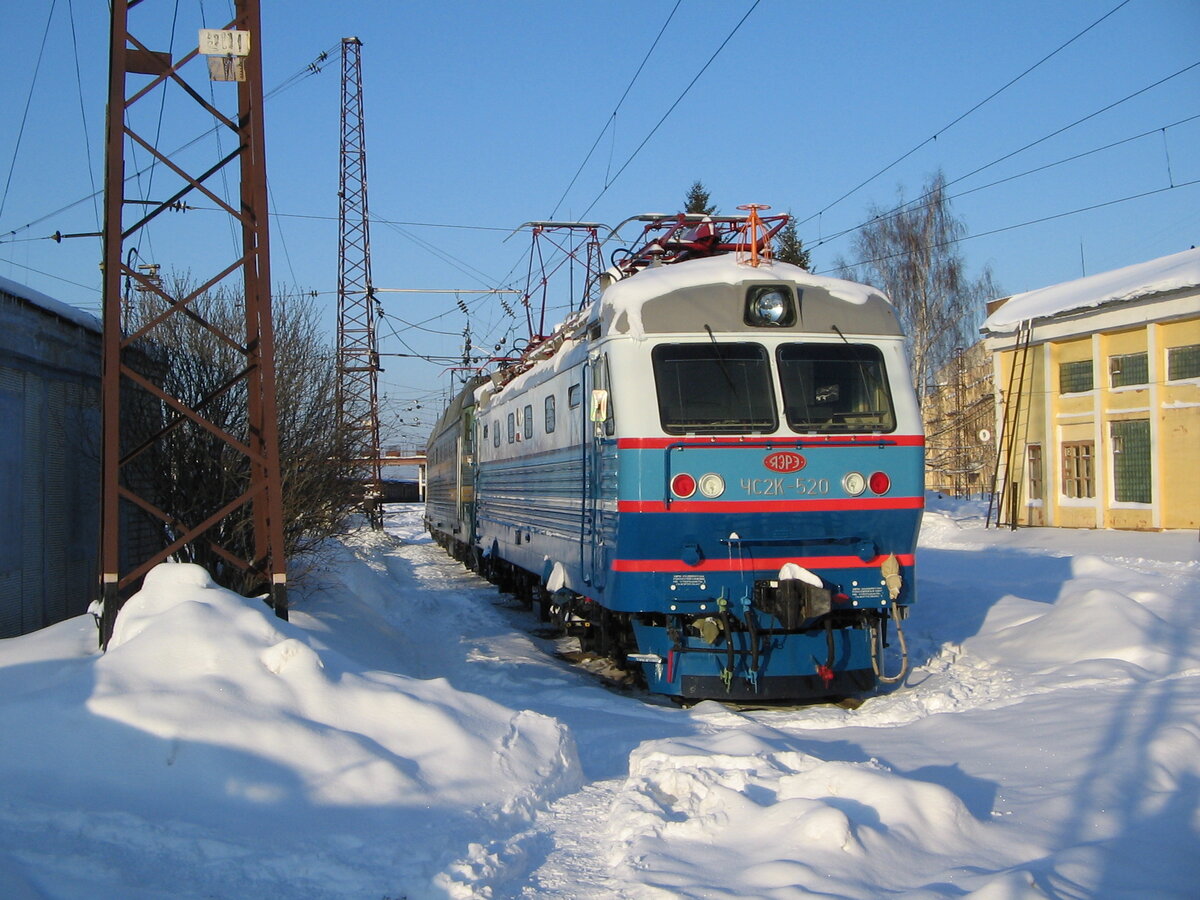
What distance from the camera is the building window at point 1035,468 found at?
2791 centimetres

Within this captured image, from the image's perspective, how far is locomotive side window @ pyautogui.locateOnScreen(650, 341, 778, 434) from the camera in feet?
28.0

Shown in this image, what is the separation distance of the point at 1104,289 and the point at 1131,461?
14.2 feet

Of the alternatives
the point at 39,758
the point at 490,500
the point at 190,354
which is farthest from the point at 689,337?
the point at 490,500

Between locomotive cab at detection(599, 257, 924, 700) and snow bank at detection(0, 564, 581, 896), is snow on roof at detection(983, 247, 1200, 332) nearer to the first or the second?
locomotive cab at detection(599, 257, 924, 700)

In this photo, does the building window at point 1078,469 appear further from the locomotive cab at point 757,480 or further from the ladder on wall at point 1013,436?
the locomotive cab at point 757,480

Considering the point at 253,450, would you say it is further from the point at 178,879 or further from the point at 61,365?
the point at 178,879

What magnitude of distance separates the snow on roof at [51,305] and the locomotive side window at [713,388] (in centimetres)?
573

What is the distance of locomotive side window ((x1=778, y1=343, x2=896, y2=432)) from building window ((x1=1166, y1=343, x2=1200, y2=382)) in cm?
1750

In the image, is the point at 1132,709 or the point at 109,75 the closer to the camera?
the point at 1132,709

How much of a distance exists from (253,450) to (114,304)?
165 cm

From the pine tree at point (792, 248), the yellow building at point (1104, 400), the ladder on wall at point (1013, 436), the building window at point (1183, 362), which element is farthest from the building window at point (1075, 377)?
the pine tree at point (792, 248)

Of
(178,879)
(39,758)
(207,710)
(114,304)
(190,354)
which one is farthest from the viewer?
(190,354)

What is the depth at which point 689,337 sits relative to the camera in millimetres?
8648

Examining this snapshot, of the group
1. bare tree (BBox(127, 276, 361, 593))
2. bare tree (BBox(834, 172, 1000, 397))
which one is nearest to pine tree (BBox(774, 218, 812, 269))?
bare tree (BBox(834, 172, 1000, 397))
